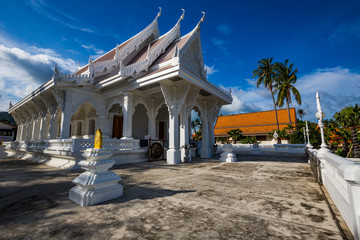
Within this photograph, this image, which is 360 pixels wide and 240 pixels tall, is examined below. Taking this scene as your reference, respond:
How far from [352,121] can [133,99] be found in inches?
630

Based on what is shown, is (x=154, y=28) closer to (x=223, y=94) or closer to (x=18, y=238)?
(x=223, y=94)

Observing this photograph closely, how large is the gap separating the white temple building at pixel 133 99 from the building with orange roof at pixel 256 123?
60.2 ft

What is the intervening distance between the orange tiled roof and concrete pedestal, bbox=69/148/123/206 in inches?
1079

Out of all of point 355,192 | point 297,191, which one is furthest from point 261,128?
point 355,192

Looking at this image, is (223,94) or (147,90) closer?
(147,90)

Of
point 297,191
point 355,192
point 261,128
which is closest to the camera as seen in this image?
point 355,192

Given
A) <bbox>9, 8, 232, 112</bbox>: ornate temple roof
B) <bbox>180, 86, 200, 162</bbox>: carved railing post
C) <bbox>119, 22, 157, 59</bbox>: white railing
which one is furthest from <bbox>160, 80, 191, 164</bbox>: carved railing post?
<bbox>119, 22, 157, 59</bbox>: white railing

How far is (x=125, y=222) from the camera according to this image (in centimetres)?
193

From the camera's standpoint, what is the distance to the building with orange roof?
86.6ft

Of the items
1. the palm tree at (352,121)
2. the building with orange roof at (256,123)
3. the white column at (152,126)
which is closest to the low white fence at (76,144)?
the white column at (152,126)

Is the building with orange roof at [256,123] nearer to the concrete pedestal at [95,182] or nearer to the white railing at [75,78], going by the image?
the white railing at [75,78]

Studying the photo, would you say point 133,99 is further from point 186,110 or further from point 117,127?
point 117,127

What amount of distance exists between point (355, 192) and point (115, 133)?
11585 millimetres

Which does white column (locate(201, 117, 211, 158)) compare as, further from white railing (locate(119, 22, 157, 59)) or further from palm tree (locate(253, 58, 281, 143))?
palm tree (locate(253, 58, 281, 143))
